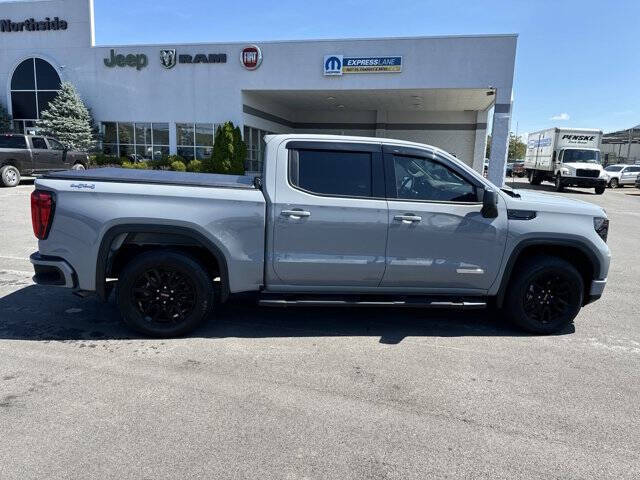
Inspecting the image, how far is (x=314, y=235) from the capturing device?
4406 mm

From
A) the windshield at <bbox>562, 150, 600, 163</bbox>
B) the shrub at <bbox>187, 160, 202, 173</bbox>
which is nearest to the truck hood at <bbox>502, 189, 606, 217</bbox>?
the shrub at <bbox>187, 160, 202, 173</bbox>

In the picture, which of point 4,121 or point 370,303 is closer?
point 370,303

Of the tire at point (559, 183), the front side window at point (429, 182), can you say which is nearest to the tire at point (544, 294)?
the front side window at point (429, 182)

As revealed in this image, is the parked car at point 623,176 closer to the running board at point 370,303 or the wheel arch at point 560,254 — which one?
the wheel arch at point 560,254

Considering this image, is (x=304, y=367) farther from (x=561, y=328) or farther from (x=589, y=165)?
(x=589, y=165)

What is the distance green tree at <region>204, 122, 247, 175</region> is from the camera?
21.7 meters

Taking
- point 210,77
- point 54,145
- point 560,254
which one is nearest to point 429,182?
point 560,254

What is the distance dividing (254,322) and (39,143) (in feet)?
54.2

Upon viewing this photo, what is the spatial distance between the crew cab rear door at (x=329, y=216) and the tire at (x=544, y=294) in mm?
1462

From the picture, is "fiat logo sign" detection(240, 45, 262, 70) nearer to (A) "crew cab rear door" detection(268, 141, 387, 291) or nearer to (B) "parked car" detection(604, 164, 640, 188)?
(A) "crew cab rear door" detection(268, 141, 387, 291)

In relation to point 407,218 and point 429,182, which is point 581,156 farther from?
point 407,218

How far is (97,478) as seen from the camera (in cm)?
255

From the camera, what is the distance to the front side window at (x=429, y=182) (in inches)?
180

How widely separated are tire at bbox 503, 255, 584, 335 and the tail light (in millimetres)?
4486
